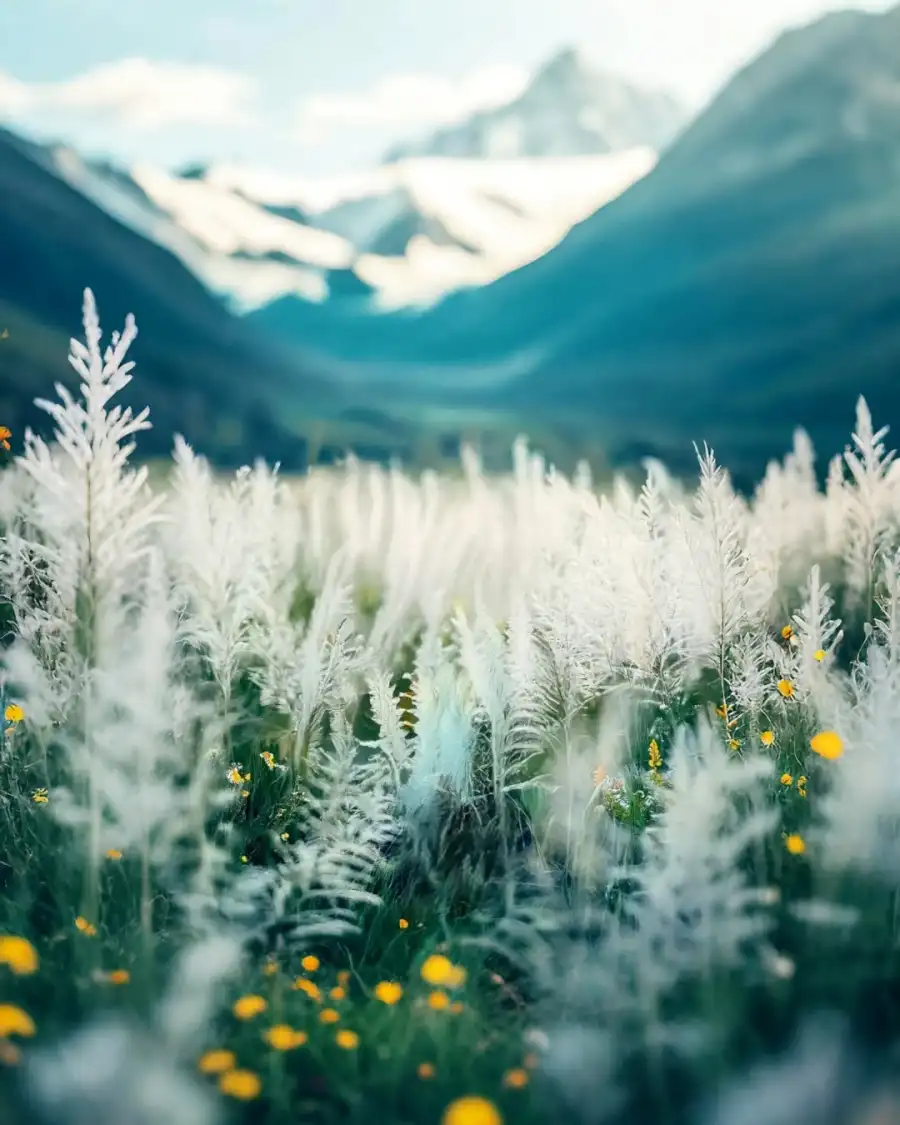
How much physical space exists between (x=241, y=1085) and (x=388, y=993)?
1.22ft

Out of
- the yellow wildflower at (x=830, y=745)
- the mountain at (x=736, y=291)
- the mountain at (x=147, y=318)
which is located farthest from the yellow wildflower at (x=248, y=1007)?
the mountain at (x=736, y=291)

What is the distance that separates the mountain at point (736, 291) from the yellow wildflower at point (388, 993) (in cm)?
1128

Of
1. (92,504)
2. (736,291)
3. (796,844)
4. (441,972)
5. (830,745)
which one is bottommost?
(441,972)

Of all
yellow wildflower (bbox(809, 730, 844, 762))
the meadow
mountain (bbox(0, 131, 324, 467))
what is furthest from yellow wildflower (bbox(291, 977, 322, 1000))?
mountain (bbox(0, 131, 324, 467))

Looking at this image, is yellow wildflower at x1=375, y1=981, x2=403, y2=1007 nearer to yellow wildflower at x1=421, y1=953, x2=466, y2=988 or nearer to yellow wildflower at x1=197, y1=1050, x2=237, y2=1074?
yellow wildflower at x1=421, y1=953, x2=466, y2=988

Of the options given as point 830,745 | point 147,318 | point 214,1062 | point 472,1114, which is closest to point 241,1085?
point 214,1062

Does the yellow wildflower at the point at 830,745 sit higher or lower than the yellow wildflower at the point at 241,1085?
higher

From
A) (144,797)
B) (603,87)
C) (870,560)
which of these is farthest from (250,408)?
(144,797)

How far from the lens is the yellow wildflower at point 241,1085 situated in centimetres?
122

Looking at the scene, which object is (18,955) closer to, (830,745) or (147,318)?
(830,745)

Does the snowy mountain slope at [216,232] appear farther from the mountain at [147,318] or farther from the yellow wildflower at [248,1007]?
the yellow wildflower at [248,1007]

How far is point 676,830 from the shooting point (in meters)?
1.46

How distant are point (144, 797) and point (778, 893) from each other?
39.4 inches

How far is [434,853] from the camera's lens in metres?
2.15
